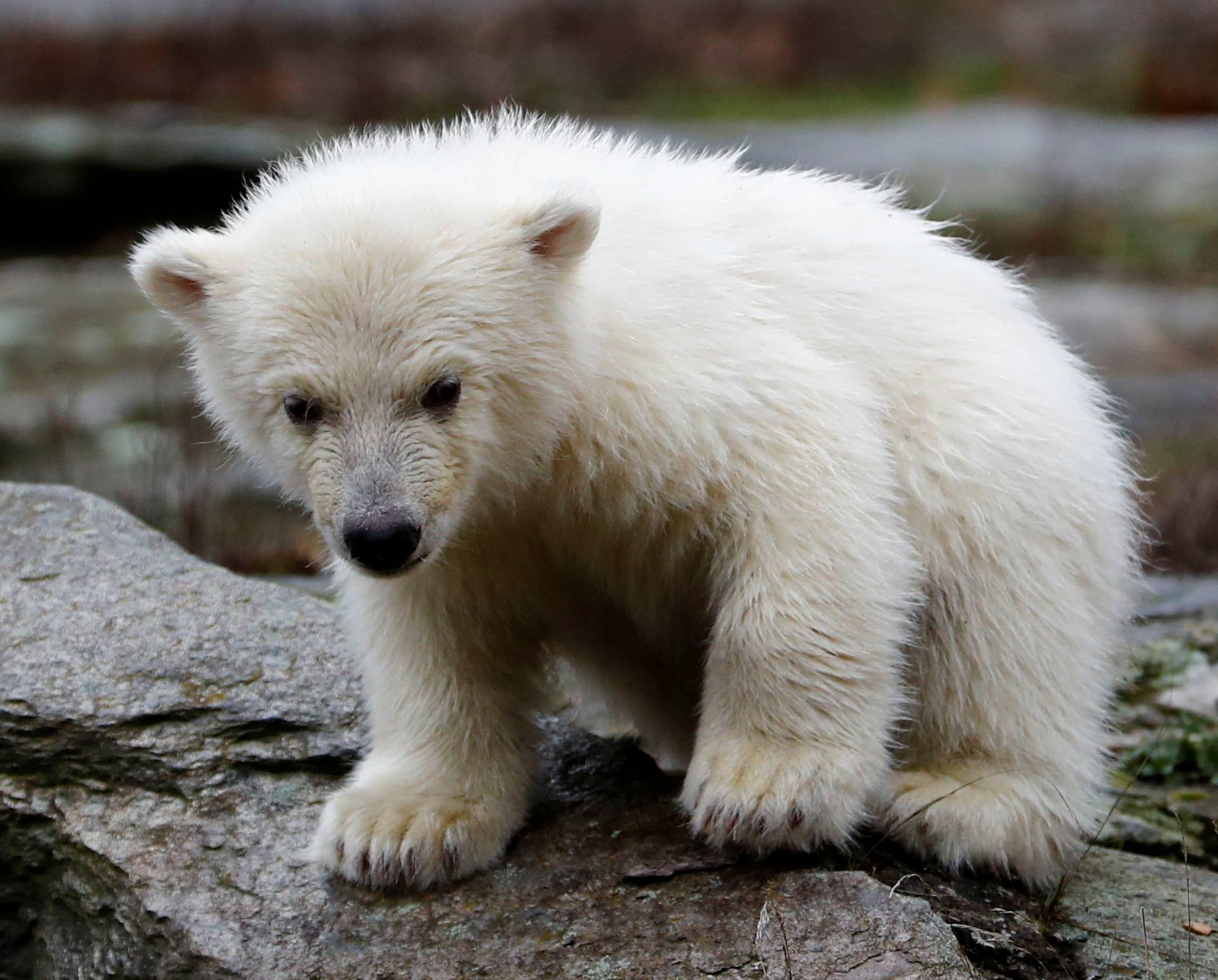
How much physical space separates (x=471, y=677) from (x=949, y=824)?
1.42 m

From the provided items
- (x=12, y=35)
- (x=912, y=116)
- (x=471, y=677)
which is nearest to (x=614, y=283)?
(x=471, y=677)

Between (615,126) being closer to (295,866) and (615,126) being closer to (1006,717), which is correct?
(1006,717)

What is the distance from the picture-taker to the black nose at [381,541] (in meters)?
3.54

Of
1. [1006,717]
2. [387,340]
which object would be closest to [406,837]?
[387,340]

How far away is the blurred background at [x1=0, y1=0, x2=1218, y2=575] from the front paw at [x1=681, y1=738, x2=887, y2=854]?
4.52m

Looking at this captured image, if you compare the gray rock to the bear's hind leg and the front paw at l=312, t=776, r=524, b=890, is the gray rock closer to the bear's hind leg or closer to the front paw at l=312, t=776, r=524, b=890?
the bear's hind leg

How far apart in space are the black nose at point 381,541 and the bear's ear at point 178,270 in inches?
32.2

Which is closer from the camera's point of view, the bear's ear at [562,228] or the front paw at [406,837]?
the bear's ear at [562,228]

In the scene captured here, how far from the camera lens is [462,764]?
14.3 feet

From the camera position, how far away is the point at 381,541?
3.54 m

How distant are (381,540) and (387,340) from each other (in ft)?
1.58

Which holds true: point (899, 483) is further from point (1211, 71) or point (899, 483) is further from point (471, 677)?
point (1211, 71)

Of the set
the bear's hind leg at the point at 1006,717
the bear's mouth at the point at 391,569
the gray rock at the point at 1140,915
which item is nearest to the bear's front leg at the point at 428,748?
the bear's mouth at the point at 391,569

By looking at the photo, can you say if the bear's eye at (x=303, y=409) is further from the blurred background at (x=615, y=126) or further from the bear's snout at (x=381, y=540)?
the blurred background at (x=615, y=126)
